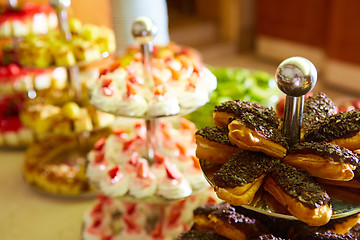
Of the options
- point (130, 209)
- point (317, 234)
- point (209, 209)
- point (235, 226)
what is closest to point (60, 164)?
point (130, 209)

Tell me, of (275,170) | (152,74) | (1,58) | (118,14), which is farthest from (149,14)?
(275,170)

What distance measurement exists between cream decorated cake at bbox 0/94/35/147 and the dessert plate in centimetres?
174

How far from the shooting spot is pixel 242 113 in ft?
2.83

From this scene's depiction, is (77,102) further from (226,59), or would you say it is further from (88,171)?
(226,59)

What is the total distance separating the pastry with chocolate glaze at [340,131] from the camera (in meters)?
0.81

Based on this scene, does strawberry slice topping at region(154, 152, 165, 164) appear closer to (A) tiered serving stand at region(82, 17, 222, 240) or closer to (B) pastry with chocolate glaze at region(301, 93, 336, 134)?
(A) tiered serving stand at region(82, 17, 222, 240)

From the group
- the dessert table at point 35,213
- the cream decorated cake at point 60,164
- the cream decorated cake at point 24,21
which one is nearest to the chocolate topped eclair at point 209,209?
the dessert table at point 35,213

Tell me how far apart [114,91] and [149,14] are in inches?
84.5

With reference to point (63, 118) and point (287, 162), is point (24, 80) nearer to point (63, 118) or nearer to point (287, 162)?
point (63, 118)

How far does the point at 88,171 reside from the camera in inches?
57.8

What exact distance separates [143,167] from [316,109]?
0.61m

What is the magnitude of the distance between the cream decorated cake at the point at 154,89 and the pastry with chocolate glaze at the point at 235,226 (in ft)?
1.41

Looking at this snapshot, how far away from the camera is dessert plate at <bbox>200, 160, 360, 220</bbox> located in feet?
2.56

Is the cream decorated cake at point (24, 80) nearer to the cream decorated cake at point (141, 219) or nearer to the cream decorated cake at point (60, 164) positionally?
the cream decorated cake at point (60, 164)
